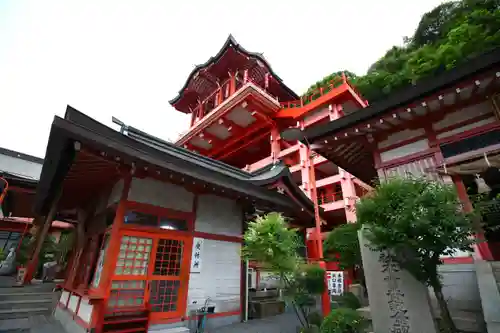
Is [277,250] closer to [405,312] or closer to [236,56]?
[405,312]

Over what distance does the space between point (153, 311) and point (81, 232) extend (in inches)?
201

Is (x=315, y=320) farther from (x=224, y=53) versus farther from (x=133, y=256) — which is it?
→ (x=224, y=53)

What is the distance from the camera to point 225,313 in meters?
7.56

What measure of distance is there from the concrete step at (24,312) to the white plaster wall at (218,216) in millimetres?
6505

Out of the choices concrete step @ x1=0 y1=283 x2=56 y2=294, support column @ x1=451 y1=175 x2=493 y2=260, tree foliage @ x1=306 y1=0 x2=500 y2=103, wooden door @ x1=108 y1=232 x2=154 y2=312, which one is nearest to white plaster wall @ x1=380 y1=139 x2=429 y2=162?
support column @ x1=451 y1=175 x2=493 y2=260

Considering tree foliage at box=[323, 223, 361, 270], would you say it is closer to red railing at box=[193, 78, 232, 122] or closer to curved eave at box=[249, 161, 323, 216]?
curved eave at box=[249, 161, 323, 216]

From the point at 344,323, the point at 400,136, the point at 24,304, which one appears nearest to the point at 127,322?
the point at 344,323

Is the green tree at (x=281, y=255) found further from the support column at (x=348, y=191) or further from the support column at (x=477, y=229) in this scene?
the support column at (x=348, y=191)

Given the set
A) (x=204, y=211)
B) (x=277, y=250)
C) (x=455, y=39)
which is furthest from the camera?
(x=455, y=39)

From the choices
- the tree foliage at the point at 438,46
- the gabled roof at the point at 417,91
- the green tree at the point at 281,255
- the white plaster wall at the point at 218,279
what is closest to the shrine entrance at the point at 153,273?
the white plaster wall at the point at 218,279

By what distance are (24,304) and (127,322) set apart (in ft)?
19.3

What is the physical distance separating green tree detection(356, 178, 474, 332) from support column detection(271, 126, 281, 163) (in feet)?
57.8

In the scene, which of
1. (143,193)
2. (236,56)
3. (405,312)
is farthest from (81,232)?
(236,56)

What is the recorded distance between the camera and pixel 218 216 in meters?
8.51
